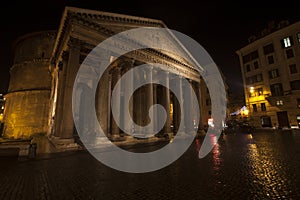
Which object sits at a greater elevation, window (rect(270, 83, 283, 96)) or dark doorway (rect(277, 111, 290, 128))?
window (rect(270, 83, 283, 96))

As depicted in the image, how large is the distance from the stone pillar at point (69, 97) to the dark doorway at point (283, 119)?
34.0m

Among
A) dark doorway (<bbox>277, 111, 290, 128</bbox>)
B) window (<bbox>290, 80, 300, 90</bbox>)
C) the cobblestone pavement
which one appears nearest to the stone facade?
the cobblestone pavement

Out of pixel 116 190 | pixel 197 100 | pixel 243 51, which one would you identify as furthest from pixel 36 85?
pixel 243 51

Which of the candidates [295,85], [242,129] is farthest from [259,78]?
[242,129]

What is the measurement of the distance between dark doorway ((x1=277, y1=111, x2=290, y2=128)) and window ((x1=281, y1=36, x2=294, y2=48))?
1239 cm

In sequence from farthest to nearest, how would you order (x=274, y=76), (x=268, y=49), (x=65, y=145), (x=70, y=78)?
(x=268, y=49) → (x=274, y=76) → (x=70, y=78) → (x=65, y=145)

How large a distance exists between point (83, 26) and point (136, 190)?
13238mm

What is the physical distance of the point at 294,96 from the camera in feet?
86.5

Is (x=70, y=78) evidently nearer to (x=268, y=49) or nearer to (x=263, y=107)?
(x=263, y=107)

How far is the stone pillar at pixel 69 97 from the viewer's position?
35.0ft

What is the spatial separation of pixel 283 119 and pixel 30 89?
149 feet

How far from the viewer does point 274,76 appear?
2933cm

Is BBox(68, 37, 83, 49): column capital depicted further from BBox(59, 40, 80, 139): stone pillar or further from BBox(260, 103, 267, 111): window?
BBox(260, 103, 267, 111): window

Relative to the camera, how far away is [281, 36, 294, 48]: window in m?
27.8
